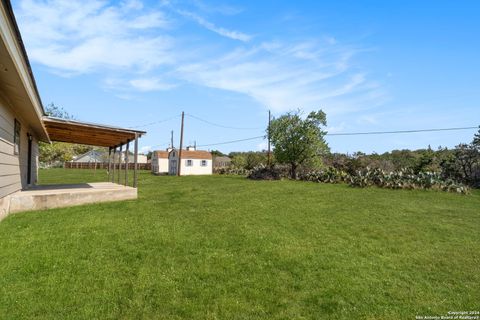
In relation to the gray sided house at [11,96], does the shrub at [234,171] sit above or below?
below

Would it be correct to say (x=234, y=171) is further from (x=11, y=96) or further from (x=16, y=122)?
(x=11, y=96)

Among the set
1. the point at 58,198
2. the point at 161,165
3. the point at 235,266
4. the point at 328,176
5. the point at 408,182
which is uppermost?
the point at 161,165

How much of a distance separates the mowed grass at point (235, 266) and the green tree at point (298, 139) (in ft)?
56.7

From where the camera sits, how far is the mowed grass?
12.8 feet

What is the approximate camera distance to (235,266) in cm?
525

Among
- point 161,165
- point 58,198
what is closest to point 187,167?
point 161,165

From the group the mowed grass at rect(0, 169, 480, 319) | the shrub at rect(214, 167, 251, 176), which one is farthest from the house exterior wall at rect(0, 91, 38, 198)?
the shrub at rect(214, 167, 251, 176)

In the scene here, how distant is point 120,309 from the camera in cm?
379

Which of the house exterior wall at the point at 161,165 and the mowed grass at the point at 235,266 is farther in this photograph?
the house exterior wall at the point at 161,165

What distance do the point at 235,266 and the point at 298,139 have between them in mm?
22473

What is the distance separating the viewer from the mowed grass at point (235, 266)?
3908 mm

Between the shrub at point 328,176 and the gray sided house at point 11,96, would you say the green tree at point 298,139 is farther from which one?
the gray sided house at point 11,96

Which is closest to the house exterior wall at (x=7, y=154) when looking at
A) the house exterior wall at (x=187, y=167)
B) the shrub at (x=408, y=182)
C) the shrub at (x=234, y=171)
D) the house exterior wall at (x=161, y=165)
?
the shrub at (x=408, y=182)

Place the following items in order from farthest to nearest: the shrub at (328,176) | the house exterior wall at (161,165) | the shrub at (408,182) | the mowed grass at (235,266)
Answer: the house exterior wall at (161,165) → the shrub at (328,176) → the shrub at (408,182) → the mowed grass at (235,266)
